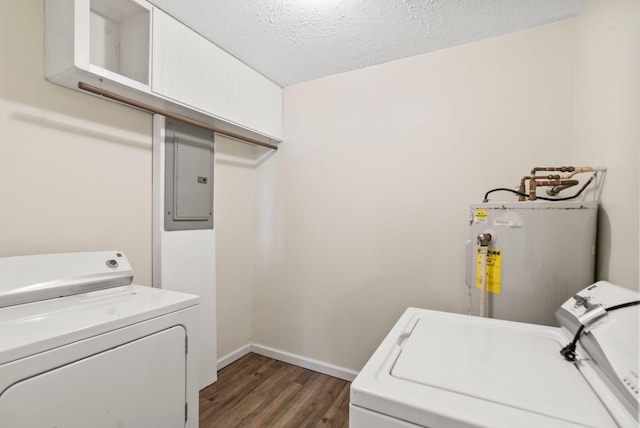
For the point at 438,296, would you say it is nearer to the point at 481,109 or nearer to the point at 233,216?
the point at 481,109

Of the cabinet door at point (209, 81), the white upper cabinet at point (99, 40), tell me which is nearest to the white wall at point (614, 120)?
the cabinet door at point (209, 81)

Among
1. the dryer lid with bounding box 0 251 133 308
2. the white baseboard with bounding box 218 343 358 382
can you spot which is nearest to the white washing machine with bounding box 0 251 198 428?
the dryer lid with bounding box 0 251 133 308

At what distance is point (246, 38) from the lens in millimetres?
1982

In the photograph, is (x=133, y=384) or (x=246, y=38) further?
(x=246, y=38)

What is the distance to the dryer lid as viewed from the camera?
122 centimetres

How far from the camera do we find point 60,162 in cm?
157

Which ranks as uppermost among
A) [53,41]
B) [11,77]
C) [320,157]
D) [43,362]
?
[53,41]

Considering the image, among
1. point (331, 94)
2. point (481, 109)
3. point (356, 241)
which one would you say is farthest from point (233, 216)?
point (481, 109)

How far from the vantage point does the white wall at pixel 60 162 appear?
1410 mm

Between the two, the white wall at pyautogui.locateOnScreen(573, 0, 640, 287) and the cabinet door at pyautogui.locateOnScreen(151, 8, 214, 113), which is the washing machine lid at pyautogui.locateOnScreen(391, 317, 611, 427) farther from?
the cabinet door at pyautogui.locateOnScreen(151, 8, 214, 113)

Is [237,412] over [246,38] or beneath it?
beneath

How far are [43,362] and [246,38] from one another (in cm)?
197

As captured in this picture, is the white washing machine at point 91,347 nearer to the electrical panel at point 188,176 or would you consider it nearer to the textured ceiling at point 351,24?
the electrical panel at point 188,176

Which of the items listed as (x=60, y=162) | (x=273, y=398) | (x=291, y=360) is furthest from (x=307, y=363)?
(x=60, y=162)
